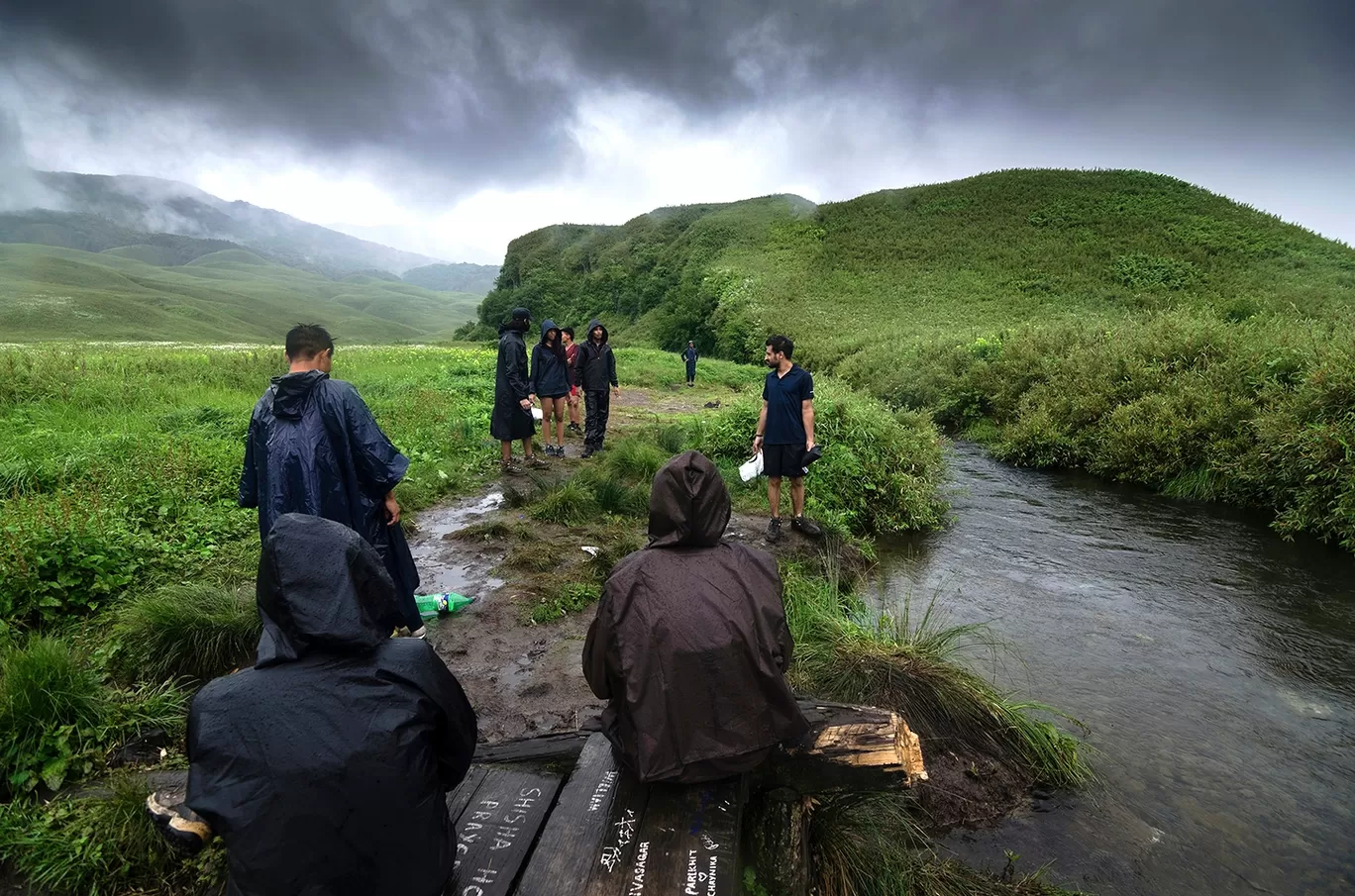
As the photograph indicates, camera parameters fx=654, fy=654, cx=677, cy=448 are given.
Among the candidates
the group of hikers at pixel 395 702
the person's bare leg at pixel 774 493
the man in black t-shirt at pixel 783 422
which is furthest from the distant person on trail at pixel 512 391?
the group of hikers at pixel 395 702

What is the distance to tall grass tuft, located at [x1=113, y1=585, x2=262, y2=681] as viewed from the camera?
427 cm

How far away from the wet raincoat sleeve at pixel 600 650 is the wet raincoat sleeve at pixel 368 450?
205 centimetres

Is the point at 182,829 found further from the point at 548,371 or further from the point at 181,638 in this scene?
the point at 548,371

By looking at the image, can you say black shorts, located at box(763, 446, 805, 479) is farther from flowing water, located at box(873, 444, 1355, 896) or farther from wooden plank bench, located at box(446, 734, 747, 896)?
wooden plank bench, located at box(446, 734, 747, 896)

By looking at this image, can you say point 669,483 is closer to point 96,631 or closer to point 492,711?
point 492,711

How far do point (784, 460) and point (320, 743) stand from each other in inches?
247

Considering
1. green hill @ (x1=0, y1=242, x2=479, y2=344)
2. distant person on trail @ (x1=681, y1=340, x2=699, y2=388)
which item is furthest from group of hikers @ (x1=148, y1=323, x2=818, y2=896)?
green hill @ (x1=0, y1=242, x2=479, y2=344)

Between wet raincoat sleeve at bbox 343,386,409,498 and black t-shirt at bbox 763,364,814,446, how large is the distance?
4.21 meters

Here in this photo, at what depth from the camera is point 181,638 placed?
4.40 meters

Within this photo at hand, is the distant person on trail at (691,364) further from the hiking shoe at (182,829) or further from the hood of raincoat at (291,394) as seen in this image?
the hiking shoe at (182,829)

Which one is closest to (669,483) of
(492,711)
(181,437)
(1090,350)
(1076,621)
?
(492,711)

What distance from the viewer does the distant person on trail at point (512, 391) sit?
29.0 ft

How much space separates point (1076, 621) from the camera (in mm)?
6906

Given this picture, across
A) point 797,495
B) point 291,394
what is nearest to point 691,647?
point 291,394
